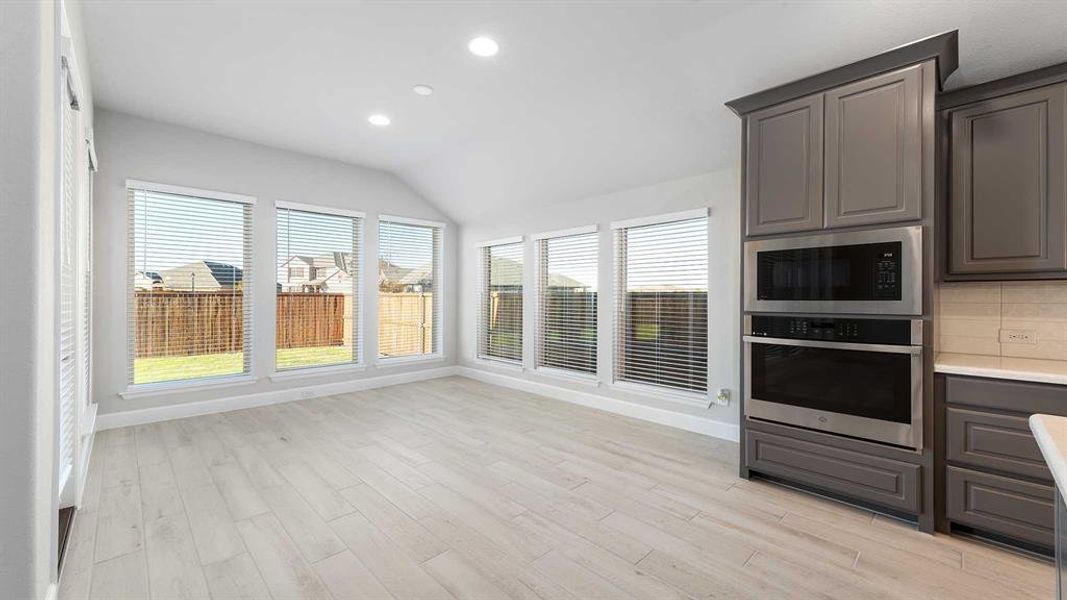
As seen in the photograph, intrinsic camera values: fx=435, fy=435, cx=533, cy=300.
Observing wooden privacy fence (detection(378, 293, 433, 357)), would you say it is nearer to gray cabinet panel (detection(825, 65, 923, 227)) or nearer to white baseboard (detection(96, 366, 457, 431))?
white baseboard (detection(96, 366, 457, 431))

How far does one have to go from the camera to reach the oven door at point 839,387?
2281 mm

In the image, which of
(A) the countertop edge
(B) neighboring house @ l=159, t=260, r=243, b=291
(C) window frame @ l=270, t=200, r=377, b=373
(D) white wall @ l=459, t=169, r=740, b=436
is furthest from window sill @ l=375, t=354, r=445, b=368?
(A) the countertop edge

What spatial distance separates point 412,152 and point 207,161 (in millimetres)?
2029

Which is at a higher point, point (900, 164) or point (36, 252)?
point (900, 164)

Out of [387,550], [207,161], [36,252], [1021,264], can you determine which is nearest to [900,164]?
[1021,264]

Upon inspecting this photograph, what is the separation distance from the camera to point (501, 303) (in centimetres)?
607

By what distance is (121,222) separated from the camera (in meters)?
3.98

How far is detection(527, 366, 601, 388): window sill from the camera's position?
4809 millimetres

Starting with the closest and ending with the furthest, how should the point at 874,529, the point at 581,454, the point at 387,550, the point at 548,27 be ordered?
the point at 387,550, the point at 874,529, the point at 548,27, the point at 581,454

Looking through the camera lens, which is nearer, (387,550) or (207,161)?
(387,550)

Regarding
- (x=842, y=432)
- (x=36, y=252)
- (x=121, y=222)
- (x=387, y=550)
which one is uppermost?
(x=121, y=222)

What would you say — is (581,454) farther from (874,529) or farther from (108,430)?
(108,430)

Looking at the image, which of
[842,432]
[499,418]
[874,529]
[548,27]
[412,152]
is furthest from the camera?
[412,152]

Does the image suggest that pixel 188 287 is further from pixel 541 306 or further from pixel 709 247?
pixel 709 247
